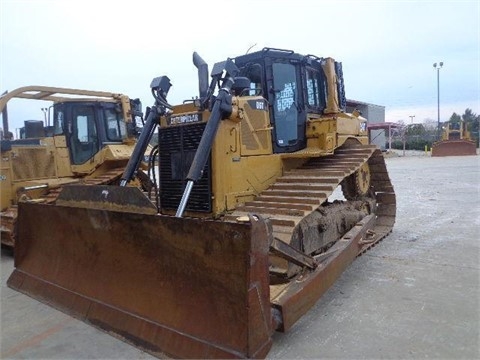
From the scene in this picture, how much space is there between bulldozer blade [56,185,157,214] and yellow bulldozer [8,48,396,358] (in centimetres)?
2

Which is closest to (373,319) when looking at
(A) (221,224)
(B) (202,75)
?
(A) (221,224)

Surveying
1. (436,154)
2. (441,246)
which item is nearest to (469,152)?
(436,154)

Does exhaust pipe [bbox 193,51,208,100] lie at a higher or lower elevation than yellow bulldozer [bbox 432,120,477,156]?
higher

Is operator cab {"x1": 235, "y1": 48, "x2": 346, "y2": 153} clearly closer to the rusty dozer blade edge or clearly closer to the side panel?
the rusty dozer blade edge

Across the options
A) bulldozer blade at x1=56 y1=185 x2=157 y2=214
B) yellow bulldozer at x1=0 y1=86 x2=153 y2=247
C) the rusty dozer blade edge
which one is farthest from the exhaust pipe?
yellow bulldozer at x1=0 y1=86 x2=153 y2=247

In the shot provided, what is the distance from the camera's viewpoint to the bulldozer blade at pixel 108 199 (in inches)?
135

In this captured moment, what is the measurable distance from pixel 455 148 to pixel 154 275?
120 ft

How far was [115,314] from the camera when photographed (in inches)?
138

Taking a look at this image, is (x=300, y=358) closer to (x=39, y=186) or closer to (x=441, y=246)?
(x=441, y=246)

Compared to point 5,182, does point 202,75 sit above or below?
above

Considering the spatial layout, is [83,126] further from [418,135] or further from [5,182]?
[418,135]

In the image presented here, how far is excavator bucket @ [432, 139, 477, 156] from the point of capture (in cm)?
3391

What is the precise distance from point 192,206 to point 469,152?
35.3 metres

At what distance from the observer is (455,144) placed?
1356 inches
